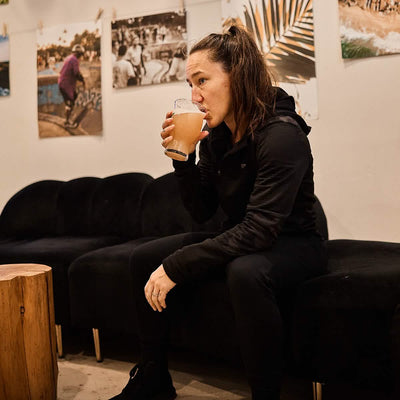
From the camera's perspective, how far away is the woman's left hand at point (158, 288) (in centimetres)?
156

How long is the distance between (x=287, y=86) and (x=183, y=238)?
115cm

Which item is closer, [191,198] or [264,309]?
[264,309]

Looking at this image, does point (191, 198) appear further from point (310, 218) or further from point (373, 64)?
point (373, 64)

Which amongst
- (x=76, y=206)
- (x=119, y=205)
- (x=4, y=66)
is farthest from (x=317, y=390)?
(x=4, y=66)

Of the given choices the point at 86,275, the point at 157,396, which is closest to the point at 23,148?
the point at 86,275

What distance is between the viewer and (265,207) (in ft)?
4.84

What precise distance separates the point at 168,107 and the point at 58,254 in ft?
3.52

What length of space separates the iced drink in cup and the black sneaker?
2.34ft

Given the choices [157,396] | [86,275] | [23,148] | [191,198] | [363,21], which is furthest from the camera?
[23,148]

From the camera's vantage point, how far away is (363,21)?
94.5 inches

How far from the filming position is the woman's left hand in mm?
1559

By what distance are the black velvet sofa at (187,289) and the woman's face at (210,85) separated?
564 mm

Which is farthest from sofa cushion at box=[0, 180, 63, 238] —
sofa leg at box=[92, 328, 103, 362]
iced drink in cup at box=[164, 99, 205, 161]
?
iced drink in cup at box=[164, 99, 205, 161]

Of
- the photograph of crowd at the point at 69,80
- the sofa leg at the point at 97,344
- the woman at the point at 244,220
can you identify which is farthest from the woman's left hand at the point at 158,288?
the photograph of crowd at the point at 69,80
